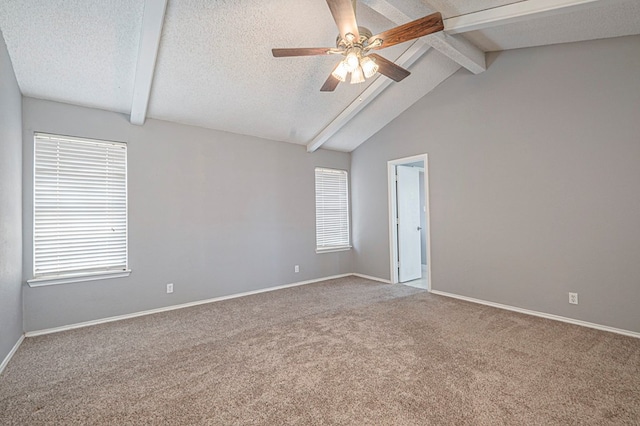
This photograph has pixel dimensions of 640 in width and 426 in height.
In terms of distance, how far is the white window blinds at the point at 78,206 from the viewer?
311 cm

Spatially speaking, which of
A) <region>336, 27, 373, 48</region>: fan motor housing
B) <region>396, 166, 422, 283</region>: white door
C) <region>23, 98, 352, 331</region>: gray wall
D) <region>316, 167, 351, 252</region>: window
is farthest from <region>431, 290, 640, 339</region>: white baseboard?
<region>336, 27, 373, 48</region>: fan motor housing

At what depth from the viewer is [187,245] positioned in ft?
12.9

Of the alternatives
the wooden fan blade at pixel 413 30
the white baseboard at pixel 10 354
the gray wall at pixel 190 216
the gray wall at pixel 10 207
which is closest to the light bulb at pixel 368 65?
the wooden fan blade at pixel 413 30

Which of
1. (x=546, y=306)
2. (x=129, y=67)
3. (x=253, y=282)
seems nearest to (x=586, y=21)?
(x=546, y=306)

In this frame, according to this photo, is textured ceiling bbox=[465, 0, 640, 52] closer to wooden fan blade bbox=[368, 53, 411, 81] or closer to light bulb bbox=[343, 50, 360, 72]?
wooden fan blade bbox=[368, 53, 411, 81]

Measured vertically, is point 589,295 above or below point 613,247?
below

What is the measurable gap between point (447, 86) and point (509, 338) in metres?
3.37

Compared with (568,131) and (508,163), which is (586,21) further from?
(508,163)

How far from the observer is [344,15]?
6.41 feet

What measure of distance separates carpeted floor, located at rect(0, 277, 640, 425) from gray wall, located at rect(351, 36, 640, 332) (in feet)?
1.64

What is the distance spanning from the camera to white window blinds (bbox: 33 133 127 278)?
311cm

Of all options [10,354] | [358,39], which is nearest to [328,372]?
[358,39]

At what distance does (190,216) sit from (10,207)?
67.4 inches

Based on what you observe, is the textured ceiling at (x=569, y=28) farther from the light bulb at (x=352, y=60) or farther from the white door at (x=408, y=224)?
the white door at (x=408, y=224)
